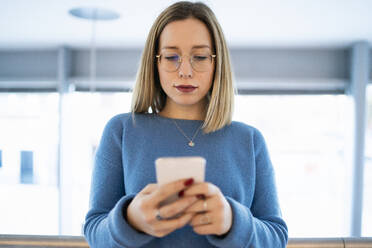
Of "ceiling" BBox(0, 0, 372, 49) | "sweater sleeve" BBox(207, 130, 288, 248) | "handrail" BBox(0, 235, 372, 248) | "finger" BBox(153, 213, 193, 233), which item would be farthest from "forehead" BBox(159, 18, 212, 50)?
"ceiling" BBox(0, 0, 372, 49)

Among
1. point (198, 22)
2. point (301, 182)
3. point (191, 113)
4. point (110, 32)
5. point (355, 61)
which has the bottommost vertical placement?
point (301, 182)

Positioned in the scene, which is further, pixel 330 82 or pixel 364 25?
pixel 330 82

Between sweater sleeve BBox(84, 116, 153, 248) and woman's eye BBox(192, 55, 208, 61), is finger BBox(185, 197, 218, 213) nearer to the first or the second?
sweater sleeve BBox(84, 116, 153, 248)

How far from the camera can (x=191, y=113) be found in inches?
30.8

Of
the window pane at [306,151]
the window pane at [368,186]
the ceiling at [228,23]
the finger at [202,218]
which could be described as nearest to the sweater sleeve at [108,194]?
the finger at [202,218]

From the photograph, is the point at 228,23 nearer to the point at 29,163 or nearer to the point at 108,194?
the point at 108,194

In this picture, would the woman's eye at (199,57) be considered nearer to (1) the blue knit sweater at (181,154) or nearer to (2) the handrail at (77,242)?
(1) the blue knit sweater at (181,154)

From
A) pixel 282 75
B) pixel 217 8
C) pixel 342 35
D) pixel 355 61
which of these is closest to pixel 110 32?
→ pixel 217 8

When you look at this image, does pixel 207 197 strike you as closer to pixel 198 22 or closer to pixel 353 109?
pixel 198 22

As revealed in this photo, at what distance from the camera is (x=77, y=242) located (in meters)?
0.71

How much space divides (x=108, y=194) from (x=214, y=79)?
0.36 m

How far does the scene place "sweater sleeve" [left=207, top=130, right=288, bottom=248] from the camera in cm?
55

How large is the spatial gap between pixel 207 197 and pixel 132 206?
0.13 m

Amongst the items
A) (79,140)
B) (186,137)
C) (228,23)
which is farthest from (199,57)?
(79,140)
